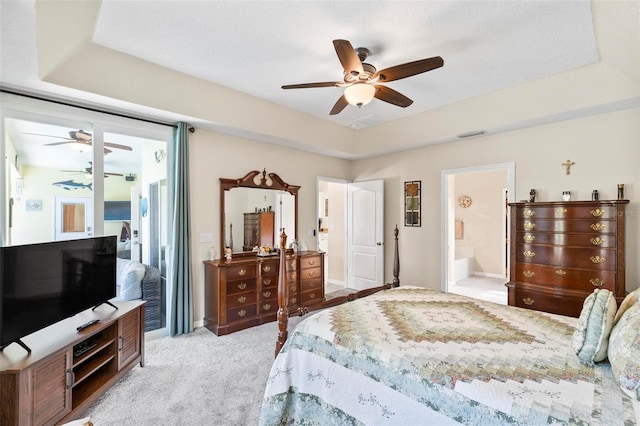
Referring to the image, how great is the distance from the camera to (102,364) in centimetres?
236

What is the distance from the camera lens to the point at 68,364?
2037mm

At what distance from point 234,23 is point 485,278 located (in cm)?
720

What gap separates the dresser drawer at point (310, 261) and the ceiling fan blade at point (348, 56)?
2.79 metres

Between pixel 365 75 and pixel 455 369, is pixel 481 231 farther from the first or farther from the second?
pixel 455 369

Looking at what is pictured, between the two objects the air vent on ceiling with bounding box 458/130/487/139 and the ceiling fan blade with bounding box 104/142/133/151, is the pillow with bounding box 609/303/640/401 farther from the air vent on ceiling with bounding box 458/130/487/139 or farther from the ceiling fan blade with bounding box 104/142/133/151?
the ceiling fan blade with bounding box 104/142/133/151

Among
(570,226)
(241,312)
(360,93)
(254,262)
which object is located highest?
(360,93)

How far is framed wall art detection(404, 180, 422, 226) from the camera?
16.4ft

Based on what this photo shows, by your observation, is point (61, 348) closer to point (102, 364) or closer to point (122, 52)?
point (102, 364)

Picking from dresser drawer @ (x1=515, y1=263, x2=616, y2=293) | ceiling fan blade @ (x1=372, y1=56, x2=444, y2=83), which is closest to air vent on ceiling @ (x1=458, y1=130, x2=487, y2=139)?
dresser drawer @ (x1=515, y1=263, x2=616, y2=293)

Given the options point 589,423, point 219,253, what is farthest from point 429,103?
point 589,423

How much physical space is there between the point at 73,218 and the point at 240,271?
181 centimetres

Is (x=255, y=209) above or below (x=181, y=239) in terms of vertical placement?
above

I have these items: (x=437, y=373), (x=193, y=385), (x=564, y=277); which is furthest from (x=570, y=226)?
(x=193, y=385)

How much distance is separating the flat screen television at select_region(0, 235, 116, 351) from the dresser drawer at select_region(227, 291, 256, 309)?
1300 mm
